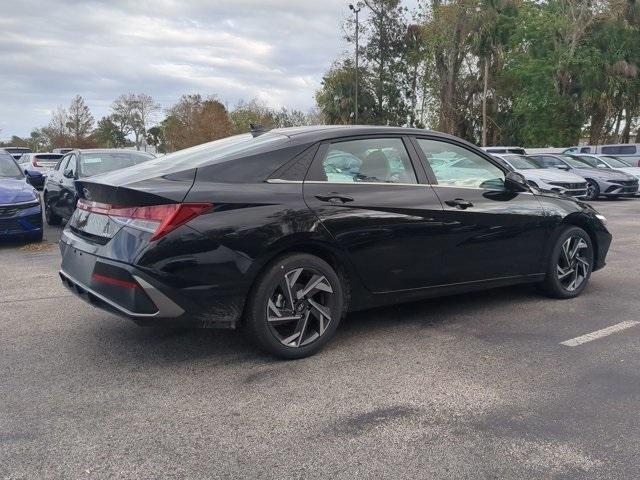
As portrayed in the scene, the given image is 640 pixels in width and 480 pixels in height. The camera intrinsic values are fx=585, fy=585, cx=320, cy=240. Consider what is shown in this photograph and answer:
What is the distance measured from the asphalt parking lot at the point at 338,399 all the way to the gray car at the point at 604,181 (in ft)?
44.5

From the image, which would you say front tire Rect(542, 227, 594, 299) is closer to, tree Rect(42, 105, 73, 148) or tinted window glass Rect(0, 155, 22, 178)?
tinted window glass Rect(0, 155, 22, 178)

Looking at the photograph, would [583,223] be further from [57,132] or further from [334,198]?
[57,132]

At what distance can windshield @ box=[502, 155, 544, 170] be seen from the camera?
16781 mm

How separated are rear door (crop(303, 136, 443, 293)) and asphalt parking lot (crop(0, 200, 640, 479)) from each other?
55 centimetres

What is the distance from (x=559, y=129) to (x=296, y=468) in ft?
123

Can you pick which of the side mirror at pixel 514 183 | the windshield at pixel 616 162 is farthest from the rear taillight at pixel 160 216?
the windshield at pixel 616 162

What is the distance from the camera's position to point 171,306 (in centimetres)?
354

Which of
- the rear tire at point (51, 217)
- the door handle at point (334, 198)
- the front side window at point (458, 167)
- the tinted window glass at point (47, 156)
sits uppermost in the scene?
the tinted window glass at point (47, 156)

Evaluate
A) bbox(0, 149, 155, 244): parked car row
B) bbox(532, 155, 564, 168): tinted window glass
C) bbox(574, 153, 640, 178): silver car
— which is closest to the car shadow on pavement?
bbox(0, 149, 155, 244): parked car row

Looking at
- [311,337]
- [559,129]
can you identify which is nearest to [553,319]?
[311,337]

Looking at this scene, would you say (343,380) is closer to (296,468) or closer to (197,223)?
(296,468)

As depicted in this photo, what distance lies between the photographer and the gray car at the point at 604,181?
56.4 ft

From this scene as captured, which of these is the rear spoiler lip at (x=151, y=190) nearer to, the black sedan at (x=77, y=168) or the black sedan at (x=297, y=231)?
the black sedan at (x=297, y=231)

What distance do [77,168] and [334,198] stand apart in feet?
24.1
